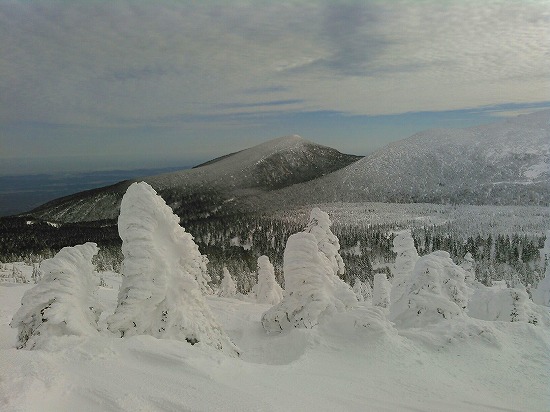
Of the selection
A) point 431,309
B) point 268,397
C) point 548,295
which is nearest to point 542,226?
point 548,295

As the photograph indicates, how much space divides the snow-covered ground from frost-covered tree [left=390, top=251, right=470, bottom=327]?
79.0 inches

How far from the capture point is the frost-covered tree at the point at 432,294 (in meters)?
18.3

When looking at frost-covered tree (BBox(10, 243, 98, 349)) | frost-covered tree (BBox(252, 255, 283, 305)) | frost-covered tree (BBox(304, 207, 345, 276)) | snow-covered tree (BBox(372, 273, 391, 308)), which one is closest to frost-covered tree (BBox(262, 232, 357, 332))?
frost-covered tree (BBox(304, 207, 345, 276))

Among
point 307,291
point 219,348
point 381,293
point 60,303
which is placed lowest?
point 381,293

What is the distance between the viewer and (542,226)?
192750mm

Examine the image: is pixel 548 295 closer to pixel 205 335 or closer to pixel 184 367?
pixel 205 335

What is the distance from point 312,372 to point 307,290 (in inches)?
395

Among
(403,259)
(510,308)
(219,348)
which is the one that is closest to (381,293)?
(403,259)

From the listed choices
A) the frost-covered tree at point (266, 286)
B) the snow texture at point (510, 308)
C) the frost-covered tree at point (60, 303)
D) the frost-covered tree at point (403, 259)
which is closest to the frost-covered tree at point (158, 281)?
the frost-covered tree at point (60, 303)

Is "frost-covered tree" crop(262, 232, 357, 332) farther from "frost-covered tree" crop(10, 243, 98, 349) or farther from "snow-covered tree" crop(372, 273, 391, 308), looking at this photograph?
"snow-covered tree" crop(372, 273, 391, 308)

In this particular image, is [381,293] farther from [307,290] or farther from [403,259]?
[307,290]

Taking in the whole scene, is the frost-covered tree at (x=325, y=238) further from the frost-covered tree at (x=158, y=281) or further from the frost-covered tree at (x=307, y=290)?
the frost-covered tree at (x=158, y=281)

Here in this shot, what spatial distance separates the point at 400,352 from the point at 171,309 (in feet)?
27.3

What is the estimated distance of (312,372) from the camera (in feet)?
40.2
